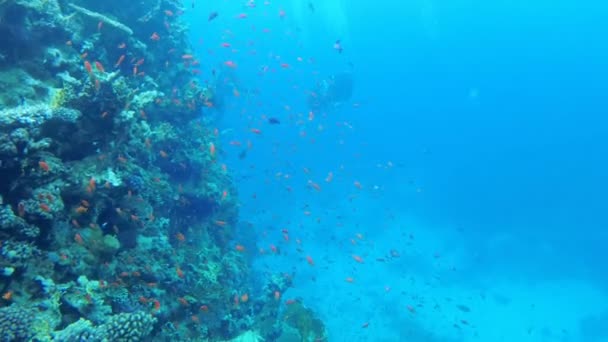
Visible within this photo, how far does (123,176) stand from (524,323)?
25.6 m

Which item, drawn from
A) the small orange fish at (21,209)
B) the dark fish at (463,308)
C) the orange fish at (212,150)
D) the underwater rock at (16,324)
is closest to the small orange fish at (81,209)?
the small orange fish at (21,209)

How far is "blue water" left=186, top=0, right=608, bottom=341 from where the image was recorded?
24.6 meters

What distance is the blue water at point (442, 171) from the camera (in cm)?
2461

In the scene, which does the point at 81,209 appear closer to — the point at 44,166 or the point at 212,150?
the point at 44,166

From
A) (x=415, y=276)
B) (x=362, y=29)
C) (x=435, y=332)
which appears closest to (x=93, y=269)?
(x=435, y=332)

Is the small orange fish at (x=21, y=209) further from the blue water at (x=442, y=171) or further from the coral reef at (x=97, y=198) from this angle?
the blue water at (x=442, y=171)

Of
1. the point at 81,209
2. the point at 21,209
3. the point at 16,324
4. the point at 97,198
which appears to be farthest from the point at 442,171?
the point at 16,324

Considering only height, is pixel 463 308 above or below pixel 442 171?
below

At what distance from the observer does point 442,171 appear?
46.8m

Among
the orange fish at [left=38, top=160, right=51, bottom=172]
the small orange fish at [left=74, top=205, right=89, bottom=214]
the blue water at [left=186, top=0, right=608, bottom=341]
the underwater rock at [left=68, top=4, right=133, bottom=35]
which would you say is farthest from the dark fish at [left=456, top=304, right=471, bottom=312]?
the orange fish at [left=38, top=160, right=51, bottom=172]

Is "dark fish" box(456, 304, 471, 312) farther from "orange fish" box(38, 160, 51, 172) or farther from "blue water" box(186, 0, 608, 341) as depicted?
"orange fish" box(38, 160, 51, 172)

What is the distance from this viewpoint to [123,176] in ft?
24.9

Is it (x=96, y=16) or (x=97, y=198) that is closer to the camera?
(x=97, y=198)

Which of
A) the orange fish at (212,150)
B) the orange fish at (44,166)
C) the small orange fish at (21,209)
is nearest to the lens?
the small orange fish at (21,209)
